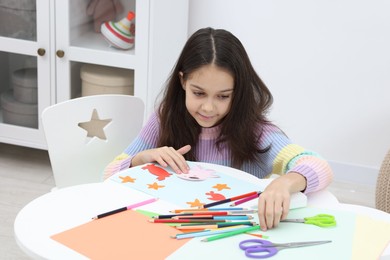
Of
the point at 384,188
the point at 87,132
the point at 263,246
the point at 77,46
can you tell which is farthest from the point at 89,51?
the point at 263,246

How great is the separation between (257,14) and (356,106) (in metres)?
0.61

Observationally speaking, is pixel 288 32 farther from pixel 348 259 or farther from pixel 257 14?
pixel 348 259

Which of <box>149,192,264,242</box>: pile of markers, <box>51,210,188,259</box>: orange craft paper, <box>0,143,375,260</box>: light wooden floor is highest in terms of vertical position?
<box>149,192,264,242</box>: pile of markers

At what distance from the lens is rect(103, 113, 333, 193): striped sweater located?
1612 millimetres

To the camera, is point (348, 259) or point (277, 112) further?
point (277, 112)

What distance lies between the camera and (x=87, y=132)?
1.95m

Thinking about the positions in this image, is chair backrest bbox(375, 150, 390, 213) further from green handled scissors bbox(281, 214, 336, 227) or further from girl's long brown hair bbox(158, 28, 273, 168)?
green handled scissors bbox(281, 214, 336, 227)

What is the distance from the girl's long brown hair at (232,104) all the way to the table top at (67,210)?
12.3 inches

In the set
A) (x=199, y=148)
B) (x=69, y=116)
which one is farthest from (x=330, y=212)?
(x=69, y=116)

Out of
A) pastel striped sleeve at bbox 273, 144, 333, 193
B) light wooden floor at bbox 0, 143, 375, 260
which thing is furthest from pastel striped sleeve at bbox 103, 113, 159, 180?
light wooden floor at bbox 0, 143, 375, 260

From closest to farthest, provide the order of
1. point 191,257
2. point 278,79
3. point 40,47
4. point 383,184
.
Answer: point 191,257
point 383,184
point 40,47
point 278,79

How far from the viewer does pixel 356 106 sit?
2975mm

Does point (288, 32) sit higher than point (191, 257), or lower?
higher

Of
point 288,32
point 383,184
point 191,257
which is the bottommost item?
point 383,184
